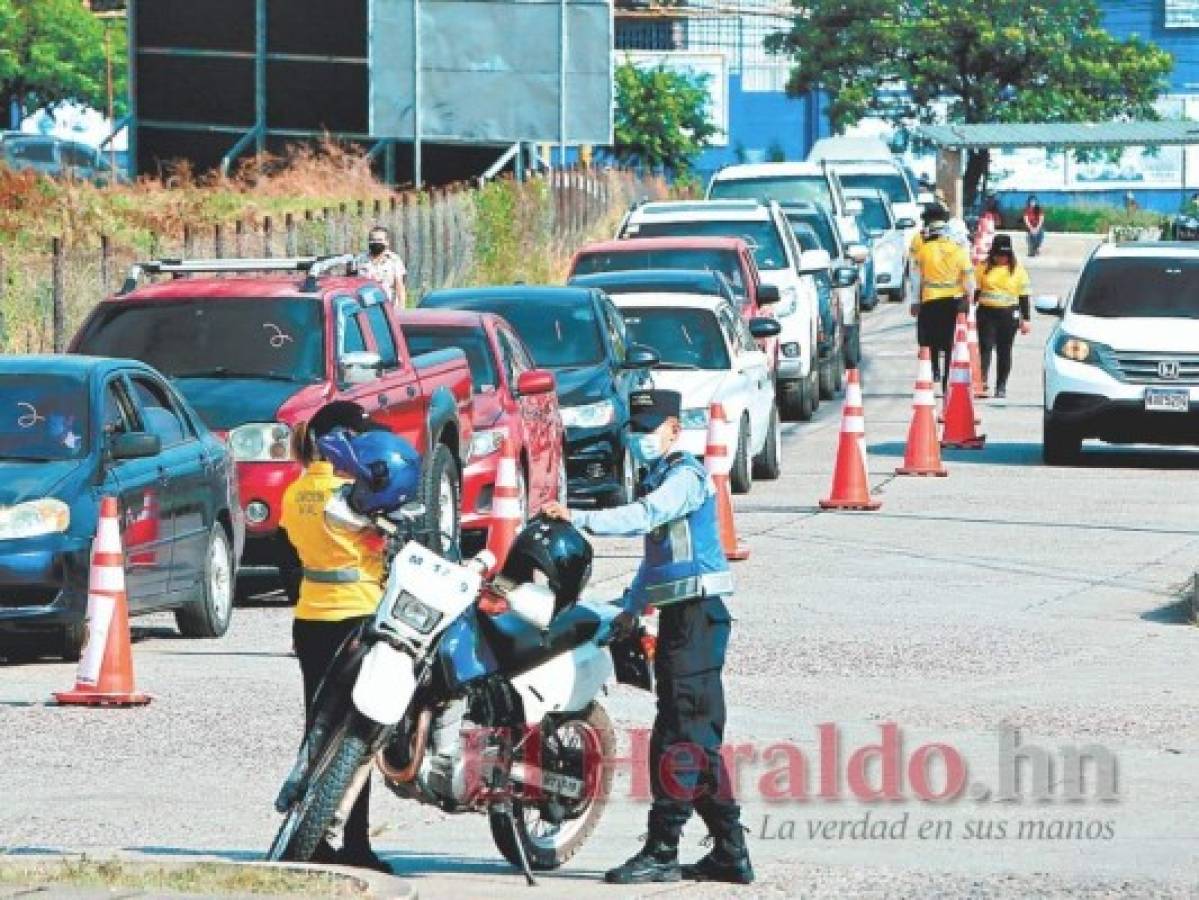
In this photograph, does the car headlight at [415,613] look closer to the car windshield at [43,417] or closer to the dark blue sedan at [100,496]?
the dark blue sedan at [100,496]

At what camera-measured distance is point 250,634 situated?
683 inches

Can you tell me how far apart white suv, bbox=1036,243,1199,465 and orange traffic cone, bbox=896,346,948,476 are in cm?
121

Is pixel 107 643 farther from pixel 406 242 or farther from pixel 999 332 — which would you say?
pixel 406 242

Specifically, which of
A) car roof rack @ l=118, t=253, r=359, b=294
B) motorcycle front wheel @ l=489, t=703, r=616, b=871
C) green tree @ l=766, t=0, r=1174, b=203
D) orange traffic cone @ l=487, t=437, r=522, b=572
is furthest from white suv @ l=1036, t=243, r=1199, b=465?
green tree @ l=766, t=0, r=1174, b=203

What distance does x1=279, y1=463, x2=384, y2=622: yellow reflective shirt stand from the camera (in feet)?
33.9

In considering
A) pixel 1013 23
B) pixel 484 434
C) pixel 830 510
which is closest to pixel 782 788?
pixel 484 434

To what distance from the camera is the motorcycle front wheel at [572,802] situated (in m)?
10.4

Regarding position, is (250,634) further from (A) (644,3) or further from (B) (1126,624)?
(A) (644,3)

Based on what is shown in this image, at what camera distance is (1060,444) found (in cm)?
2733

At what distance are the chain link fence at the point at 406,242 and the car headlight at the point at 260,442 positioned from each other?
320 inches

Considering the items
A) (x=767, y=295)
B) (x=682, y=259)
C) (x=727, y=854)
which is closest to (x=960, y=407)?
(x=767, y=295)

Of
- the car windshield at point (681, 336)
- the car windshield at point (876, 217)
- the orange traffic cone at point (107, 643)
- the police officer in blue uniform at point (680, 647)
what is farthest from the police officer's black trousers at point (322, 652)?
the car windshield at point (876, 217)

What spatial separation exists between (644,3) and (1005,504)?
9116 centimetres

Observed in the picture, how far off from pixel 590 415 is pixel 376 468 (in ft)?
44.2
